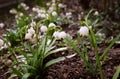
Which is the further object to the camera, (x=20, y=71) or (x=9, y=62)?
(x=9, y=62)

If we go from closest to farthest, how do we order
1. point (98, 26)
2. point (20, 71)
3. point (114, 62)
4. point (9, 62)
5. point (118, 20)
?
point (20, 71) < point (114, 62) < point (9, 62) < point (98, 26) < point (118, 20)

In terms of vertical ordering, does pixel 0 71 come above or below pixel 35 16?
below

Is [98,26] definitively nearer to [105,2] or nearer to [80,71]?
[105,2]

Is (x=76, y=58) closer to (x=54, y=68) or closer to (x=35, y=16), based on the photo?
(x=54, y=68)

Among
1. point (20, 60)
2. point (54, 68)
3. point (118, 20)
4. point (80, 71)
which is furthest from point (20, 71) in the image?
point (118, 20)

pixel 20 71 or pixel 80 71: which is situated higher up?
pixel 20 71

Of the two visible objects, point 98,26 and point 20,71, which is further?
point 98,26

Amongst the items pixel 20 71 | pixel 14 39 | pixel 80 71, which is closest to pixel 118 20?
pixel 14 39

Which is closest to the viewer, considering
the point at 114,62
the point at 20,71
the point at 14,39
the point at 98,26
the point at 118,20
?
the point at 20,71

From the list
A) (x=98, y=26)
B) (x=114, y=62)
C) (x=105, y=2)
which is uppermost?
(x=105, y=2)
